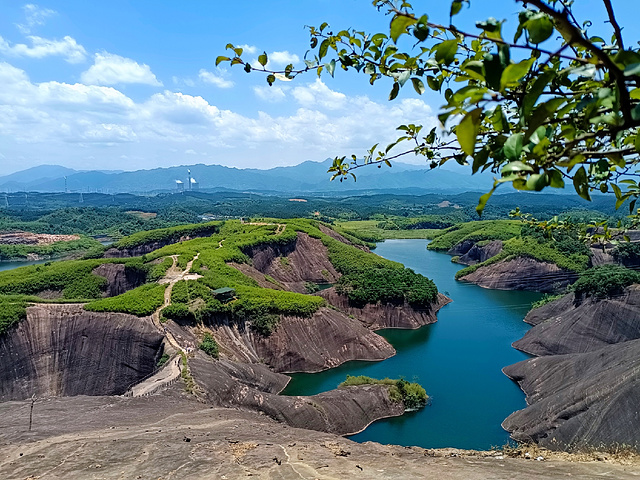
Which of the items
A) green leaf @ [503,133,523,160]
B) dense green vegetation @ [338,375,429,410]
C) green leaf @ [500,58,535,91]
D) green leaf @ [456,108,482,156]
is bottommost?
dense green vegetation @ [338,375,429,410]

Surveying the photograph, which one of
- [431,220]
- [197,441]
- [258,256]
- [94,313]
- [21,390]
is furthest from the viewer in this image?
[431,220]

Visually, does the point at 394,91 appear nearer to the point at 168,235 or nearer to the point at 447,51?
the point at 447,51

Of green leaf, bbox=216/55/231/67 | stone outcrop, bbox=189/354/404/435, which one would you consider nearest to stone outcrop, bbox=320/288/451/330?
stone outcrop, bbox=189/354/404/435

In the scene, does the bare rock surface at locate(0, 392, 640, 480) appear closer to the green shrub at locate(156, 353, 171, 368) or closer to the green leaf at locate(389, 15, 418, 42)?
the green leaf at locate(389, 15, 418, 42)

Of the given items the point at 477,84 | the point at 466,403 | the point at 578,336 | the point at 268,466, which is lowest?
the point at 466,403

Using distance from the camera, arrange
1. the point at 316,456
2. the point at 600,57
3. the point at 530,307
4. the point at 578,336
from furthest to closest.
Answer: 1. the point at 530,307
2. the point at 578,336
3. the point at 316,456
4. the point at 600,57

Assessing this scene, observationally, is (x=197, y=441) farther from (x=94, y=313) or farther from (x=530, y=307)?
(x=530, y=307)

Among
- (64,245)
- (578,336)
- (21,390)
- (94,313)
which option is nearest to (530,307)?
(578,336)
